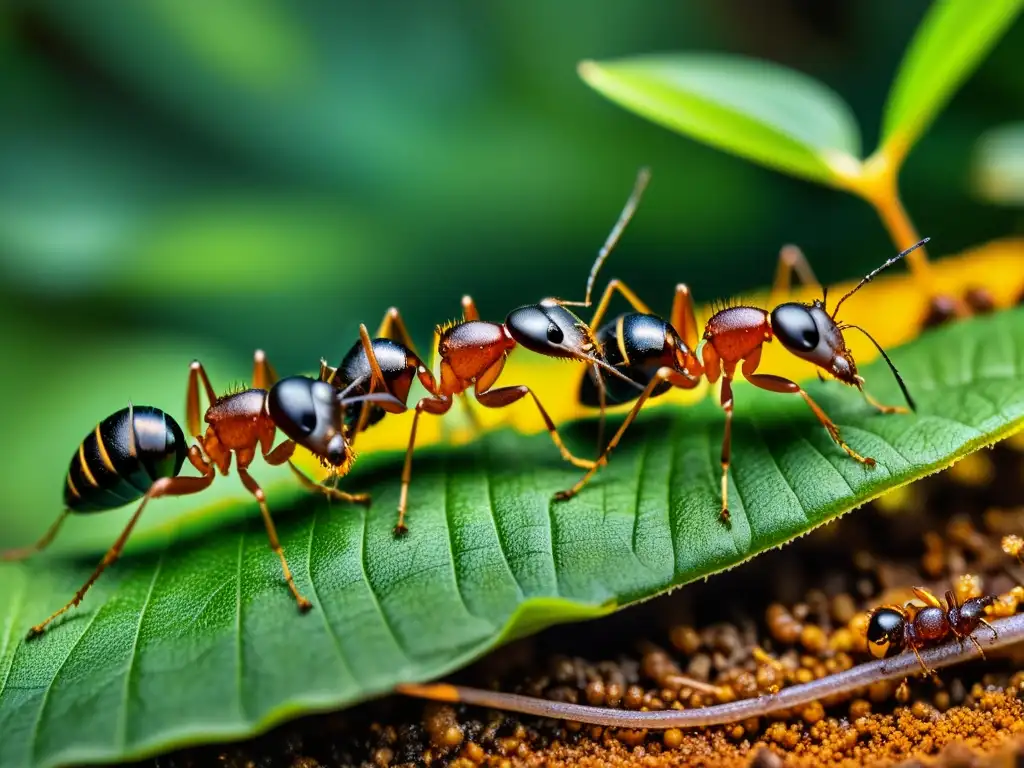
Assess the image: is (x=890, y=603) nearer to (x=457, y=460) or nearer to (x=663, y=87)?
(x=457, y=460)

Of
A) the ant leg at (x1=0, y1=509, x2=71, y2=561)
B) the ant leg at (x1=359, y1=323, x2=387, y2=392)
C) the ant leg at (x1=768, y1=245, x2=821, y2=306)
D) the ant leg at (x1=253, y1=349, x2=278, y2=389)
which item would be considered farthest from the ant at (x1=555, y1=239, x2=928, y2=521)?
the ant leg at (x1=0, y1=509, x2=71, y2=561)

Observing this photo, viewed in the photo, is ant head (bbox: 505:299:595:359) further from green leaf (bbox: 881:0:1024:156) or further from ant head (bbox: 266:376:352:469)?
green leaf (bbox: 881:0:1024:156)

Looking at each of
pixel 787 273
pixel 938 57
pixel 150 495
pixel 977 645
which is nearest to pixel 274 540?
pixel 150 495

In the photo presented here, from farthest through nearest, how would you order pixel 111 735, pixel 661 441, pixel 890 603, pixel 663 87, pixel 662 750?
pixel 663 87 → pixel 661 441 → pixel 890 603 → pixel 662 750 → pixel 111 735

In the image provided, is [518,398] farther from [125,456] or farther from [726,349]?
[125,456]

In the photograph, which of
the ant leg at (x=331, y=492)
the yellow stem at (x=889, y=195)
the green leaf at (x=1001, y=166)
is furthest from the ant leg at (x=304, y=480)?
the green leaf at (x=1001, y=166)

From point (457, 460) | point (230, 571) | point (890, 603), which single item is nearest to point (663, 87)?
point (457, 460)

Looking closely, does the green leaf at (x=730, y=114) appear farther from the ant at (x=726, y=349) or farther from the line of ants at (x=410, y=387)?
the ant at (x=726, y=349)
